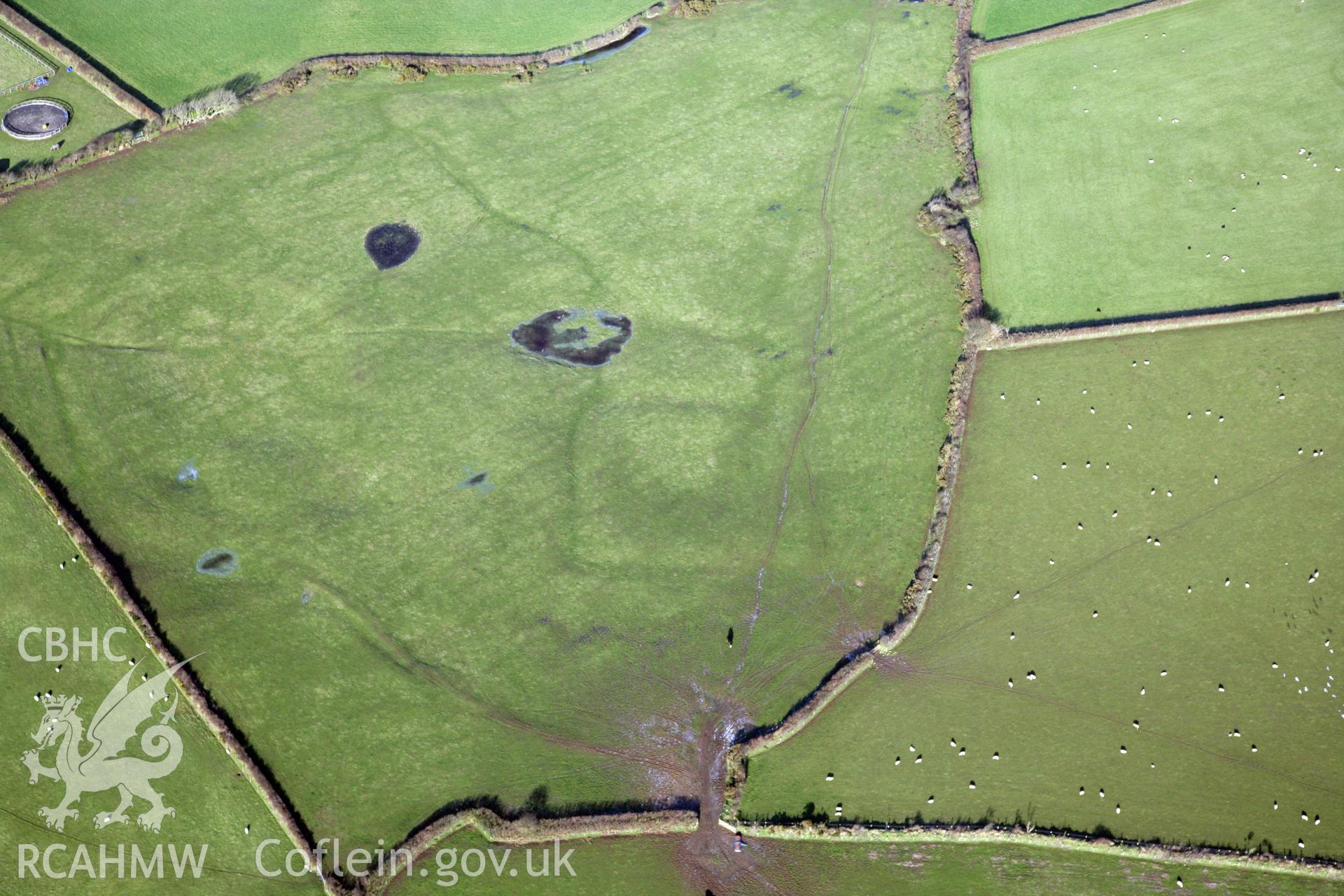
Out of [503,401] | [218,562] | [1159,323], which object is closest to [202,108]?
[503,401]

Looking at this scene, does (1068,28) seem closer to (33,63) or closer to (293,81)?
(293,81)

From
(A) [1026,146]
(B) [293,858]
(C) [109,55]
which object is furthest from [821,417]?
(C) [109,55]

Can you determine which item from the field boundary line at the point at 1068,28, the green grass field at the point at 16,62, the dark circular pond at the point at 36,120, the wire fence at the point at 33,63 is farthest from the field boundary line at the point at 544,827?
the field boundary line at the point at 1068,28

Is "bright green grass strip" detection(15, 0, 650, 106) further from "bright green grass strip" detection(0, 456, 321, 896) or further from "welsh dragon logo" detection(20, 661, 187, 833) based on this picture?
"welsh dragon logo" detection(20, 661, 187, 833)

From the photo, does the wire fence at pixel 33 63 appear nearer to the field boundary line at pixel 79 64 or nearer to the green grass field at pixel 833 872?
the field boundary line at pixel 79 64

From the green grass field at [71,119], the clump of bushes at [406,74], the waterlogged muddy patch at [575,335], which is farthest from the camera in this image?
the clump of bushes at [406,74]

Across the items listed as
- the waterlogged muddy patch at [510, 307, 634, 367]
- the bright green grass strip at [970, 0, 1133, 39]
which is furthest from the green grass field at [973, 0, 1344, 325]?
Result: the waterlogged muddy patch at [510, 307, 634, 367]
